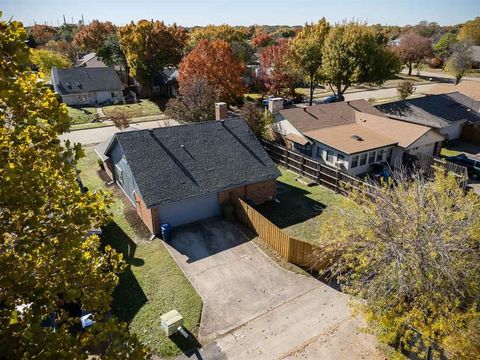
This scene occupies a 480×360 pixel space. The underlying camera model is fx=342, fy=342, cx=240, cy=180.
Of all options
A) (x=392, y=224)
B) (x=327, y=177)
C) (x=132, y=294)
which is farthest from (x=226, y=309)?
(x=327, y=177)

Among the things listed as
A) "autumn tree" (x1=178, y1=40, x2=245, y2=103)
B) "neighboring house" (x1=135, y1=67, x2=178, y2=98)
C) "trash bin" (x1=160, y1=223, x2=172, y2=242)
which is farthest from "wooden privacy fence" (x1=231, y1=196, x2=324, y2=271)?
"neighboring house" (x1=135, y1=67, x2=178, y2=98)

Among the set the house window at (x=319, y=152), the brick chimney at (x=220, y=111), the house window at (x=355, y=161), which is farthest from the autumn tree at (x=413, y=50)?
the brick chimney at (x=220, y=111)

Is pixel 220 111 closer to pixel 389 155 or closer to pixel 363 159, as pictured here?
pixel 363 159

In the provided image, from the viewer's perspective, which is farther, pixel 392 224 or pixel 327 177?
pixel 327 177

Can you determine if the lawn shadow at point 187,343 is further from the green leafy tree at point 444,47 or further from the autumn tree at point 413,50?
the green leafy tree at point 444,47

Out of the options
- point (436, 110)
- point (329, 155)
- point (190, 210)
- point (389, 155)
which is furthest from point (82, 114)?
point (436, 110)

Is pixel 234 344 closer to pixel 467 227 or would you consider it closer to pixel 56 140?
pixel 467 227
